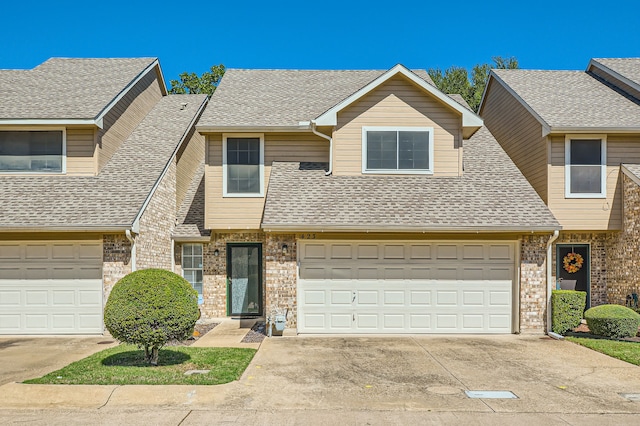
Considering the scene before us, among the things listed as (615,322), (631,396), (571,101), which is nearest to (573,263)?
(615,322)

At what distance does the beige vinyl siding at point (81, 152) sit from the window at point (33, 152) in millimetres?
188

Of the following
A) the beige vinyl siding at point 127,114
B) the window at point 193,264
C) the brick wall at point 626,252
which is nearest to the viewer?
the brick wall at point 626,252

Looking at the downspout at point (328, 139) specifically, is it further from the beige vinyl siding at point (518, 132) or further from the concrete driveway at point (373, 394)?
the beige vinyl siding at point (518, 132)

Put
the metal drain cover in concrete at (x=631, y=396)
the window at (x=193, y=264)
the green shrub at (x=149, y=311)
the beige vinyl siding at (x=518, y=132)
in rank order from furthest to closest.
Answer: the window at (x=193, y=264), the beige vinyl siding at (x=518, y=132), the green shrub at (x=149, y=311), the metal drain cover in concrete at (x=631, y=396)

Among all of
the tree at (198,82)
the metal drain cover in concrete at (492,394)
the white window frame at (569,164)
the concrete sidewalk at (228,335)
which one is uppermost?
the tree at (198,82)

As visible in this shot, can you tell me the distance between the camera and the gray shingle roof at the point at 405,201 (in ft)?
45.2

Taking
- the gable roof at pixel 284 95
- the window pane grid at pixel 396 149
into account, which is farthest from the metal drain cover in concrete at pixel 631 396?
the gable roof at pixel 284 95

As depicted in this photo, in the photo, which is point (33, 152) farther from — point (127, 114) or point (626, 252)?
point (626, 252)

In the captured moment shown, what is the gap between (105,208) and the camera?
46.5ft

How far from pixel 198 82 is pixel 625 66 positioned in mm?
26657

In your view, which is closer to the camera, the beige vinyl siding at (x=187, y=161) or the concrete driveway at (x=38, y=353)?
the concrete driveway at (x=38, y=353)

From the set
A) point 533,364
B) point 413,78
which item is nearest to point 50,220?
point 413,78

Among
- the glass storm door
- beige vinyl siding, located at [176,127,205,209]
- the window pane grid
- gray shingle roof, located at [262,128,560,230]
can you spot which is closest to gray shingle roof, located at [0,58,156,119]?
beige vinyl siding, located at [176,127,205,209]

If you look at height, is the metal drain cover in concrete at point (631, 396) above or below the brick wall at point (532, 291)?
below
